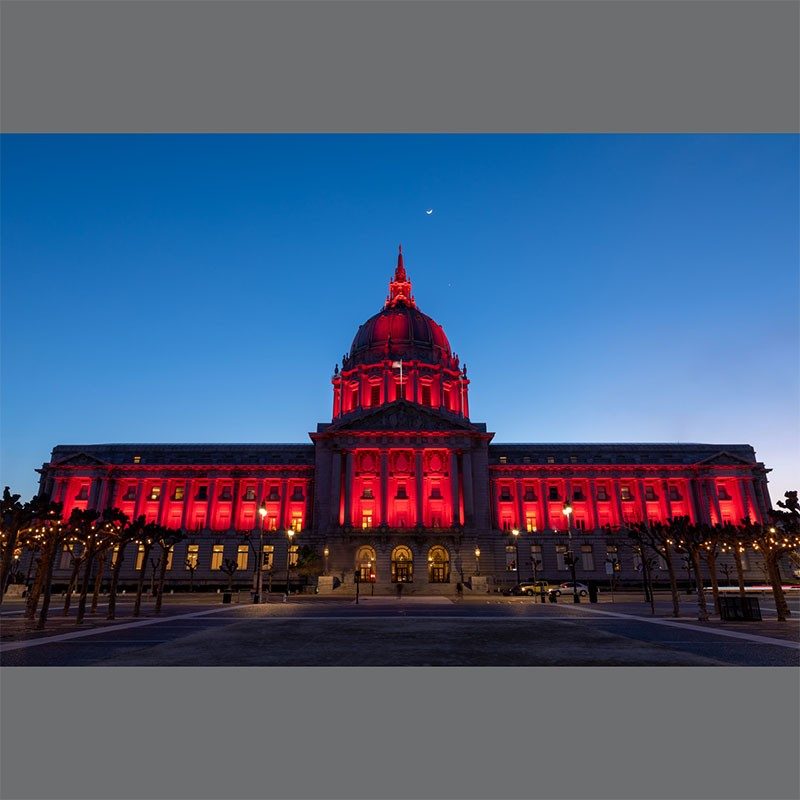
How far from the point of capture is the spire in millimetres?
110250

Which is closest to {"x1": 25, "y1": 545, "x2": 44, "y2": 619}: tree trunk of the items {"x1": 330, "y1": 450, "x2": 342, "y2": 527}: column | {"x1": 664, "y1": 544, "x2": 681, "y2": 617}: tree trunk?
{"x1": 664, "y1": 544, "x2": 681, "y2": 617}: tree trunk

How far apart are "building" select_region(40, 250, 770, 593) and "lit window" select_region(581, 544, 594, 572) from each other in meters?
0.15

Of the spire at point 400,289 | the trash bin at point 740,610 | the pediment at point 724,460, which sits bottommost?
the trash bin at point 740,610

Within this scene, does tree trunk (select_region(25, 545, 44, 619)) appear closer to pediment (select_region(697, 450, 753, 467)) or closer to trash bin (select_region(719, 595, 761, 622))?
trash bin (select_region(719, 595, 761, 622))

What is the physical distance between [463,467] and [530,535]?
15.3 metres

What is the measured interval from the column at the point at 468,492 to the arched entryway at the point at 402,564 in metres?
8.95

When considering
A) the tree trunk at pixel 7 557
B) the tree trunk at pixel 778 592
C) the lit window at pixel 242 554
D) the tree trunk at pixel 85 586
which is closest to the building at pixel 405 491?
the lit window at pixel 242 554

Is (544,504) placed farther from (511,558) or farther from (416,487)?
(416,487)

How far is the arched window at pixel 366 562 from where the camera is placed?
68.5 metres

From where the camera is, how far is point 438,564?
69125mm

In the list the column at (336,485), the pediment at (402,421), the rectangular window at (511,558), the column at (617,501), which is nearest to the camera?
the column at (336,485)

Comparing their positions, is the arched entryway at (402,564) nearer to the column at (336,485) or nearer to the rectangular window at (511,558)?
the column at (336,485)

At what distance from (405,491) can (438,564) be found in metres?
11.5

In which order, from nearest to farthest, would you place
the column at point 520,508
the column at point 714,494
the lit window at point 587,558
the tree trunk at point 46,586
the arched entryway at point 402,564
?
the tree trunk at point 46,586, the arched entryway at point 402,564, the lit window at point 587,558, the column at point 520,508, the column at point 714,494
